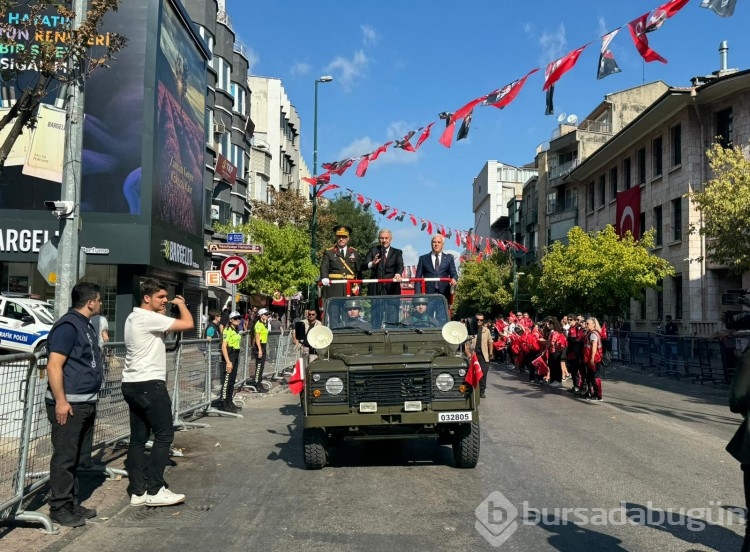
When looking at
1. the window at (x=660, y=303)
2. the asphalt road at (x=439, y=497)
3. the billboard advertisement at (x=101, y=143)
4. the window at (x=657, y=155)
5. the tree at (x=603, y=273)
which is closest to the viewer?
the asphalt road at (x=439, y=497)

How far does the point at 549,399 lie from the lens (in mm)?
15531

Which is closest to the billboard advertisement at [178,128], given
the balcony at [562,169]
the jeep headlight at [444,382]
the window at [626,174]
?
the jeep headlight at [444,382]

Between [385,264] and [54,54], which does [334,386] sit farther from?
[54,54]

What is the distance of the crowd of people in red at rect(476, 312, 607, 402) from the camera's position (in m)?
15.1

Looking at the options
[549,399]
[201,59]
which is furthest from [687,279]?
[201,59]

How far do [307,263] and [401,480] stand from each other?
3061 cm

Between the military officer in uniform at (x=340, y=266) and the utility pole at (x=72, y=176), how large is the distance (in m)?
3.42

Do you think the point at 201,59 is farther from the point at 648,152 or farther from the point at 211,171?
the point at 648,152

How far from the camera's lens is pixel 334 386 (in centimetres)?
751

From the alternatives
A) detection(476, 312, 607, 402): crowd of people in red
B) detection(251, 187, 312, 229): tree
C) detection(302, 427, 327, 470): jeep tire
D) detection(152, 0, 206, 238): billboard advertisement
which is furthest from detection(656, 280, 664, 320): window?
detection(302, 427, 327, 470): jeep tire

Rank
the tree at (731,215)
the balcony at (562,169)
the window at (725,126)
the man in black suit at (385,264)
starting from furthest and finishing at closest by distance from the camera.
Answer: the balcony at (562,169), the window at (725,126), the tree at (731,215), the man in black suit at (385,264)

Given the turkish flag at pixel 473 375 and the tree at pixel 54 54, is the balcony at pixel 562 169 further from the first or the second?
the turkish flag at pixel 473 375

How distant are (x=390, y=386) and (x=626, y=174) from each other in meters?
35.2

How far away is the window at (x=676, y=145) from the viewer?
32000 mm
